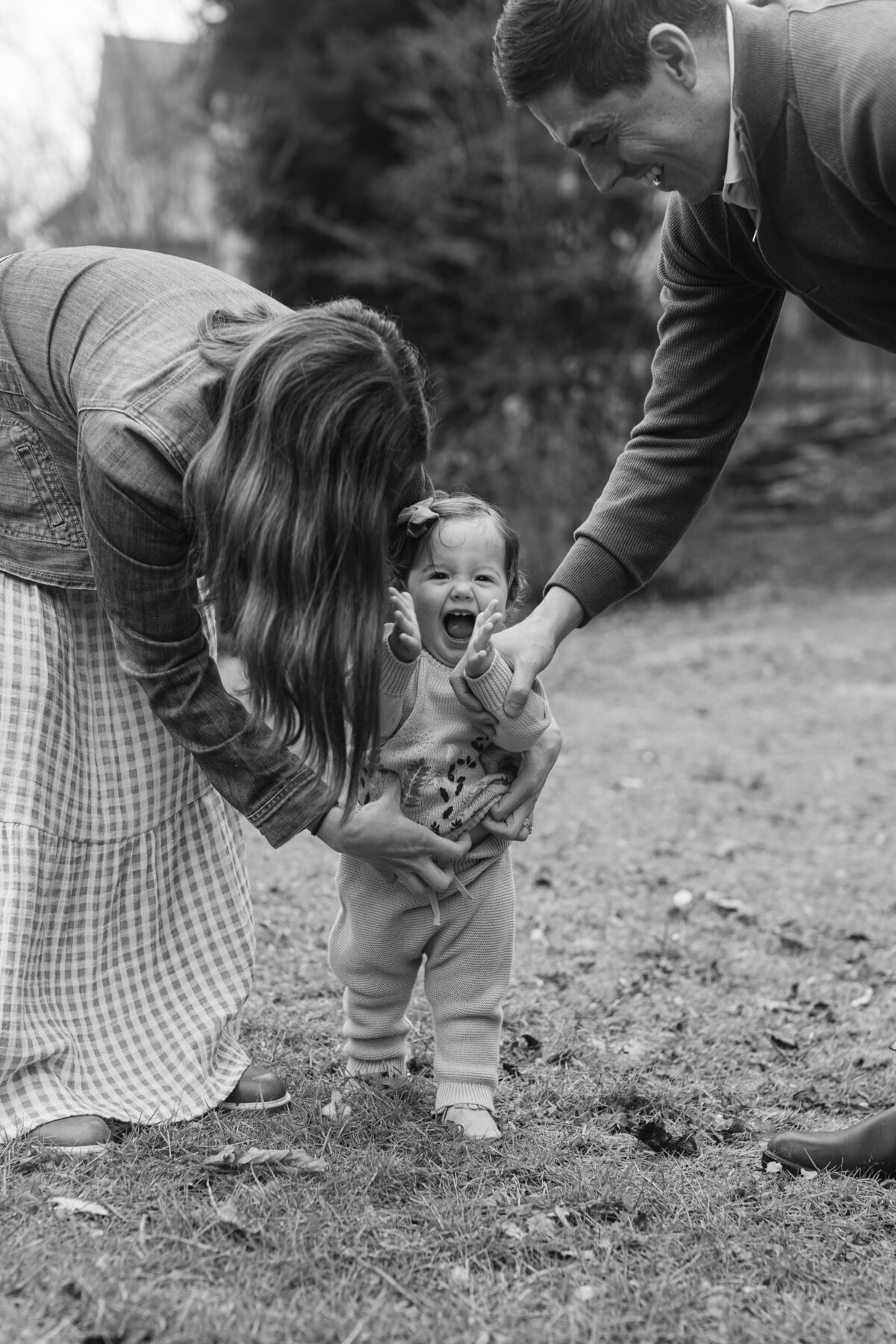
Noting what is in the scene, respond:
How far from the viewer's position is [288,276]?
1491 cm

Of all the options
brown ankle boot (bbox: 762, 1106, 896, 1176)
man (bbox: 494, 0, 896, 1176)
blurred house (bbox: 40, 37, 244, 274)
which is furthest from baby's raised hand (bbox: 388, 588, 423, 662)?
blurred house (bbox: 40, 37, 244, 274)

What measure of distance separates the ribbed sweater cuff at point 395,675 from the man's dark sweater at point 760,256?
1.97ft

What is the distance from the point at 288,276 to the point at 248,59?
236 cm

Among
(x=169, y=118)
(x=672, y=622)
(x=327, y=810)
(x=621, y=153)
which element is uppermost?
(x=621, y=153)

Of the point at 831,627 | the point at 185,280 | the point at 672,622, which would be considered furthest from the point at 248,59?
the point at 185,280

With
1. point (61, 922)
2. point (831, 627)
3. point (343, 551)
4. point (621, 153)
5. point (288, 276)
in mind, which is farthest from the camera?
point (288, 276)

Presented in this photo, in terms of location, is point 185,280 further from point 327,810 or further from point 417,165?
point 417,165

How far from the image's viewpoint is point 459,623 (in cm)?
289

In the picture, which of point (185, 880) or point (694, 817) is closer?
point (185, 880)

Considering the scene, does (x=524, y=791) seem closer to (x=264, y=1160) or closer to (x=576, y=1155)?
(x=576, y=1155)

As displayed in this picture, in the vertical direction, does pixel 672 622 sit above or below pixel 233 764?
below

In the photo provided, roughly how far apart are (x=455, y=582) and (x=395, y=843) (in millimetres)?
545

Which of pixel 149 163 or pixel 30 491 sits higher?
pixel 30 491

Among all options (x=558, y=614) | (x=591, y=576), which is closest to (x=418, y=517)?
(x=558, y=614)
